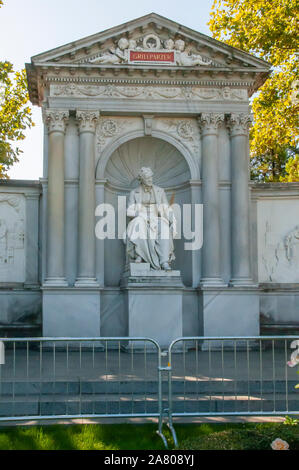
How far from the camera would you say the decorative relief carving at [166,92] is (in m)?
14.9

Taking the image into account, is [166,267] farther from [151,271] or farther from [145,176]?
[145,176]

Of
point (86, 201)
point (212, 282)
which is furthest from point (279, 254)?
point (86, 201)

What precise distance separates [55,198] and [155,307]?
12.3ft

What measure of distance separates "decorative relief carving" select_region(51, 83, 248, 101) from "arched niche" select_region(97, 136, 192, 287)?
4.00 feet

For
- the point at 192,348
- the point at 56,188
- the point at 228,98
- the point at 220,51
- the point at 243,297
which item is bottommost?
the point at 192,348

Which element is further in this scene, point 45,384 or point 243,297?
point 243,297

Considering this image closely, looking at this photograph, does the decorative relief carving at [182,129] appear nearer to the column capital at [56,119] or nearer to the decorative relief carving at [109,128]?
the decorative relief carving at [109,128]

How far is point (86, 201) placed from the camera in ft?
47.8

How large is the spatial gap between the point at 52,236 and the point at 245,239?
16.2 ft

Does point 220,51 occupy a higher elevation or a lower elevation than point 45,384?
higher
